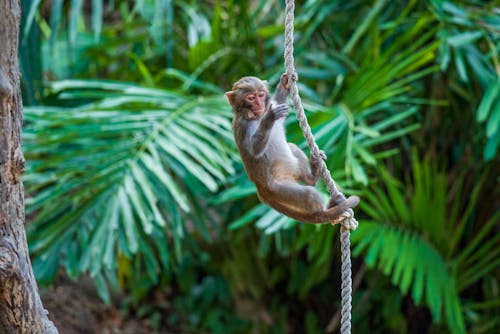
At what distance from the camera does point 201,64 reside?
13.2 ft

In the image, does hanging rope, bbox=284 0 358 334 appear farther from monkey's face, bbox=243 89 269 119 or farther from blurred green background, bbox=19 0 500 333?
blurred green background, bbox=19 0 500 333

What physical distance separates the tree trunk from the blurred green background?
4.21 ft

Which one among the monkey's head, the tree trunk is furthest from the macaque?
the tree trunk

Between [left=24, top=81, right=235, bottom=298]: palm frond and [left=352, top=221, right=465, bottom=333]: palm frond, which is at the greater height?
[left=24, top=81, right=235, bottom=298]: palm frond

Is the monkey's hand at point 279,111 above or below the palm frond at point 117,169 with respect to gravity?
above

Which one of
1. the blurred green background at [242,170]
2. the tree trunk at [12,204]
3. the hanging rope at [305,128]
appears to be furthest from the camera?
the blurred green background at [242,170]

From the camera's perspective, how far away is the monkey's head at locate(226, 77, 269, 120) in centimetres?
216

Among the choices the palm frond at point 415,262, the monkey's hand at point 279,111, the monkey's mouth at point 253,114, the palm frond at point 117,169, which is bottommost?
the palm frond at point 415,262

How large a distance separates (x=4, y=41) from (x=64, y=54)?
325 cm

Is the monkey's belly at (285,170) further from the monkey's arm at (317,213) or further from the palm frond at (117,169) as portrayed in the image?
the palm frond at (117,169)

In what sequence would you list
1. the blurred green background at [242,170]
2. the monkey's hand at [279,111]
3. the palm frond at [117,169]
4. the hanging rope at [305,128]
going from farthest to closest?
the blurred green background at [242,170], the palm frond at [117,169], the monkey's hand at [279,111], the hanging rope at [305,128]

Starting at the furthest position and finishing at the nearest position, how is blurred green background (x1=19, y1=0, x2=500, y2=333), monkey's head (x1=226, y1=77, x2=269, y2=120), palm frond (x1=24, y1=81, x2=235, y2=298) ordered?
blurred green background (x1=19, y1=0, x2=500, y2=333) → palm frond (x1=24, y1=81, x2=235, y2=298) → monkey's head (x1=226, y1=77, x2=269, y2=120)

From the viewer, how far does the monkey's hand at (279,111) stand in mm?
1952

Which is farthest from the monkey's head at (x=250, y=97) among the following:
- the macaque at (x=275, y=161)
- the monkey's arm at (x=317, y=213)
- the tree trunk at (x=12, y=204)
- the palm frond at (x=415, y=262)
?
the palm frond at (x=415, y=262)
